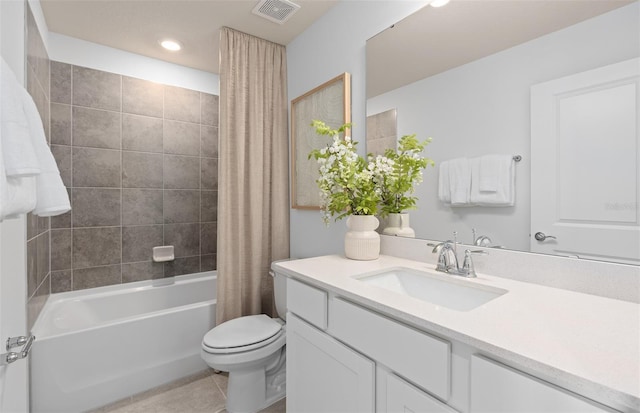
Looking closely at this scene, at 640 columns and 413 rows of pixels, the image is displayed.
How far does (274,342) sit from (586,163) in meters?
1.65

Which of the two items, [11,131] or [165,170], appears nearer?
[11,131]

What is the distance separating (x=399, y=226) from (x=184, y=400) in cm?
168

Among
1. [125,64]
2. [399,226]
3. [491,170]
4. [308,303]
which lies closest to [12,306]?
[308,303]

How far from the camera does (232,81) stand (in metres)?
2.08

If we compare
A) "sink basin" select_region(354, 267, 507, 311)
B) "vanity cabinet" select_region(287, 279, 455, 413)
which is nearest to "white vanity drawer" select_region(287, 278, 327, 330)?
"vanity cabinet" select_region(287, 279, 455, 413)

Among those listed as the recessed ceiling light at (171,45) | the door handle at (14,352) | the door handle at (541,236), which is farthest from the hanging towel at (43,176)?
the recessed ceiling light at (171,45)

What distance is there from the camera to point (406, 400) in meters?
0.79

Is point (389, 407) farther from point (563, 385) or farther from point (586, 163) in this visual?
point (586, 163)

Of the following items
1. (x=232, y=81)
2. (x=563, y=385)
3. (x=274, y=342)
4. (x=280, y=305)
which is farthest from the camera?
(x=232, y=81)

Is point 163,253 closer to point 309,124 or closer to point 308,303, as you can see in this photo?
point 309,124

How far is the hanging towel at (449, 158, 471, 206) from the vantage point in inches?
47.9

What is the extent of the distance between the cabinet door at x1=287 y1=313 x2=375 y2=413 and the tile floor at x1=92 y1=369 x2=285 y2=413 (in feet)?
2.23

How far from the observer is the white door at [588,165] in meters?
0.83

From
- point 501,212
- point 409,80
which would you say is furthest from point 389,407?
point 409,80
